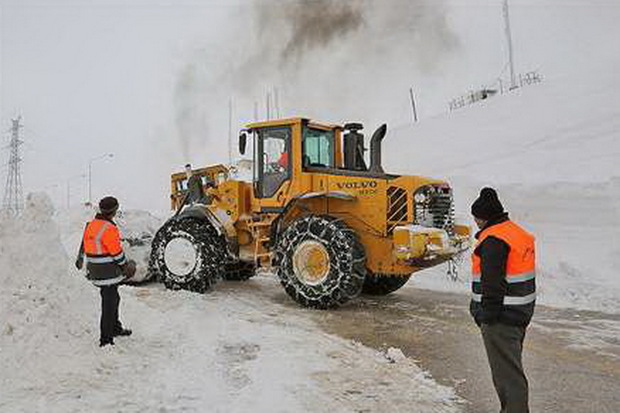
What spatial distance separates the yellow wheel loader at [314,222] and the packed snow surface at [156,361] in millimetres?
1261

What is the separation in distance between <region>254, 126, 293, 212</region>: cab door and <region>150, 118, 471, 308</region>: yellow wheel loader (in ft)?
0.05

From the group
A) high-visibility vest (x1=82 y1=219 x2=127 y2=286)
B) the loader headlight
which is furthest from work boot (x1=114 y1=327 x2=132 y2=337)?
the loader headlight

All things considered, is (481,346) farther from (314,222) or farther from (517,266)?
(314,222)

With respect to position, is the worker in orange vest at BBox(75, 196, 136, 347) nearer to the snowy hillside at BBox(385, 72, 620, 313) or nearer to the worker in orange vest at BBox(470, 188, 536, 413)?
the worker in orange vest at BBox(470, 188, 536, 413)

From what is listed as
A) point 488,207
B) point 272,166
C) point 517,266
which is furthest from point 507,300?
point 272,166

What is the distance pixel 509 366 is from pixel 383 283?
17.9ft

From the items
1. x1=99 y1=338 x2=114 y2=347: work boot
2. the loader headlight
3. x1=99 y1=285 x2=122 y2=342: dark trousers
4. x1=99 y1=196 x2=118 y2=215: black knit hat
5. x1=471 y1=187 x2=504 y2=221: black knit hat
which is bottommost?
x1=99 y1=338 x2=114 y2=347: work boot

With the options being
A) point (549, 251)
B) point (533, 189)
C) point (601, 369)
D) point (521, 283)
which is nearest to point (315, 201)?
point (601, 369)

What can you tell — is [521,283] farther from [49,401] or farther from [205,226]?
[205,226]

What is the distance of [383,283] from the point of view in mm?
8852

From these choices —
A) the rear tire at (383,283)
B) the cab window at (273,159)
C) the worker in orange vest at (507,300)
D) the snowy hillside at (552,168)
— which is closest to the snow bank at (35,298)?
the worker in orange vest at (507,300)

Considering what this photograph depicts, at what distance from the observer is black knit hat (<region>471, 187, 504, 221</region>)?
11.5 ft

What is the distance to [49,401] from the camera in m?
3.75

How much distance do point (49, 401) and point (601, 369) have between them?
4.59 metres
